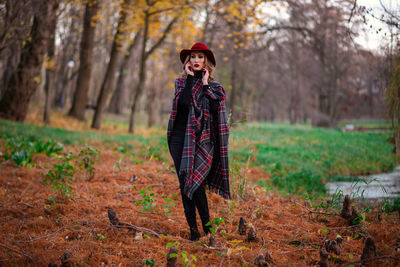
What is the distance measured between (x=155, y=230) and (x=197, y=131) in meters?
1.24

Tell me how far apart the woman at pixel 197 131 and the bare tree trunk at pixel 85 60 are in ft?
41.2

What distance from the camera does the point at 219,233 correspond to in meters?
3.29

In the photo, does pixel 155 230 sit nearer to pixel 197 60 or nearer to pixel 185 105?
pixel 185 105

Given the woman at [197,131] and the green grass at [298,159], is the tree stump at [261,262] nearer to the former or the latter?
the woman at [197,131]

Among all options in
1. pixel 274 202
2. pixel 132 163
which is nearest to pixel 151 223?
pixel 274 202

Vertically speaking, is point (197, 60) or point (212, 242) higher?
point (197, 60)

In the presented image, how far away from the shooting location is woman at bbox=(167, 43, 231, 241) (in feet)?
9.89

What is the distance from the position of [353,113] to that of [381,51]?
32.0 meters

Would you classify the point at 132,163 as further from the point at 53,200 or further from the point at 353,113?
the point at 353,113

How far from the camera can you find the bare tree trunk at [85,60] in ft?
47.0

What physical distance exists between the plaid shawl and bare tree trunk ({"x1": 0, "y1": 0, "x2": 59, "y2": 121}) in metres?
9.64

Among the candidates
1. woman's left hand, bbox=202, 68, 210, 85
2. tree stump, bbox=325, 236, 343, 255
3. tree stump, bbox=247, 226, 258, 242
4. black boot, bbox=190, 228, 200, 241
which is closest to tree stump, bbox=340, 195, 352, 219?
tree stump, bbox=325, 236, 343, 255

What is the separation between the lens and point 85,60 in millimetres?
14906

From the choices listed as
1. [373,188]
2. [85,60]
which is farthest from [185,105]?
[85,60]
